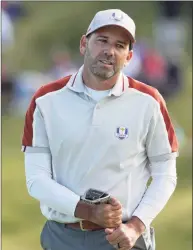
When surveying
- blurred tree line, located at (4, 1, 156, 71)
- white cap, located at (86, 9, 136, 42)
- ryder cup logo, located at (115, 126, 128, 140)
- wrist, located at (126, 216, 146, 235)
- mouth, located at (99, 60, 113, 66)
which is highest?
blurred tree line, located at (4, 1, 156, 71)

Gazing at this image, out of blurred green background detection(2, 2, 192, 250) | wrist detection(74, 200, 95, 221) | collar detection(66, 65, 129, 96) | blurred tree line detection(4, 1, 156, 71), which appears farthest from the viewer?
blurred tree line detection(4, 1, 156, 71)

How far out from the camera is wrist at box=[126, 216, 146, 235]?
279 cm

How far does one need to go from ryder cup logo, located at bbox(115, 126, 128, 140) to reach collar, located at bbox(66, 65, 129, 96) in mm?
135

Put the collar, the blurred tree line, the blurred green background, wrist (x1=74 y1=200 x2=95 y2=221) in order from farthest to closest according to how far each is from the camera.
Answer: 1. the blurred tree line
2. the blurred green background
3. the collar
4. wrist (x1=74 y1=200 x2=95 y2=221)

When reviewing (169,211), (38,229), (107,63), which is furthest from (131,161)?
(169,211)

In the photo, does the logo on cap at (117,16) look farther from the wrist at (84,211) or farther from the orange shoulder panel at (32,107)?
the wrist at (84,211)

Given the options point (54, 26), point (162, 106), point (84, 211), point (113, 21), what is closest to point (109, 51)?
point (113, 21)

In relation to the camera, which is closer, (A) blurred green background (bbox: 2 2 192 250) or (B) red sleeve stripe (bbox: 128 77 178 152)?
(B) red sleeve stripe (bbox: 128 77 178 152)

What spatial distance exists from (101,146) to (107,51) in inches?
13.9

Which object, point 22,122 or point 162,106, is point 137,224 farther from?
point 22,122

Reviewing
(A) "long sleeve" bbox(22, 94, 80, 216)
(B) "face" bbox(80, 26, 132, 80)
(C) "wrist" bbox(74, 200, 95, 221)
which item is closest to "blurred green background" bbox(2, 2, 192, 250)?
(A) "long sleeve" bbox(22, 94, 80, 216)

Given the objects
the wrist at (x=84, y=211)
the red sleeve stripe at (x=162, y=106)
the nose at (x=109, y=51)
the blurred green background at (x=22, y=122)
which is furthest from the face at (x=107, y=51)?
the blurred green background at (x=22, y=122)

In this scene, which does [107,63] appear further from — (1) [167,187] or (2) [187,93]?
(2) [187,93]

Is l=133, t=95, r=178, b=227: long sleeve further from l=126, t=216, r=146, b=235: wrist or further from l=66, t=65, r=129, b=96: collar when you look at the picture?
l=66, t=65, r=129, b=96: collar
